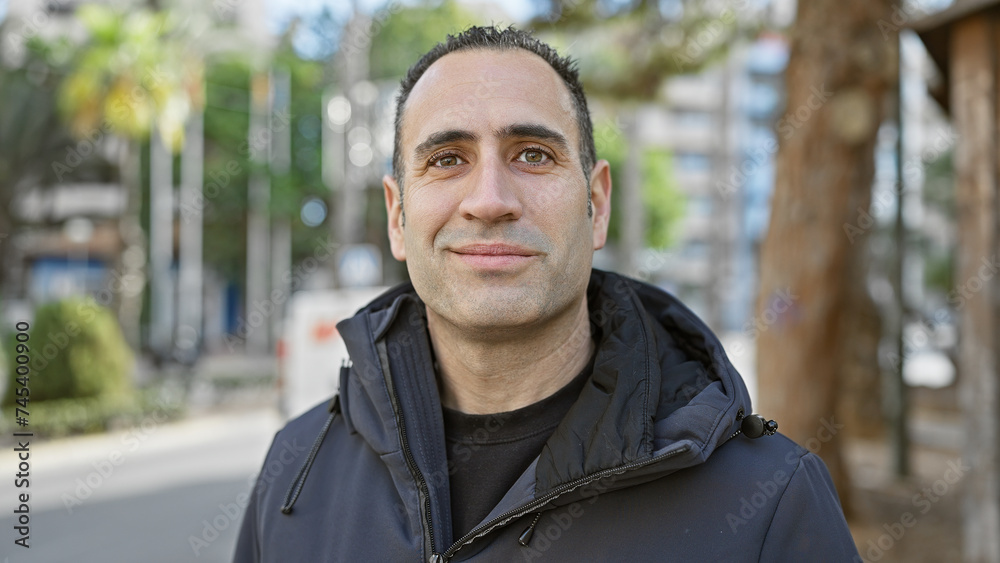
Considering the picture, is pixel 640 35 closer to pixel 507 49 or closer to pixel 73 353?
pixel 507 49

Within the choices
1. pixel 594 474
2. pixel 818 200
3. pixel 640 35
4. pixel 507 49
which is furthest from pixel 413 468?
pixel 640 35

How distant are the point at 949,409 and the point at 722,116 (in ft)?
51.8

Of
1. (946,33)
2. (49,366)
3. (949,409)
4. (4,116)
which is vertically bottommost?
(949,409)

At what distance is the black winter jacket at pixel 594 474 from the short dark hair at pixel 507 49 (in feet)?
1.23

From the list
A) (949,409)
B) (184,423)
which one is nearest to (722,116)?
(949,409)

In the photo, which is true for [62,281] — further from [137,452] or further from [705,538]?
[705,538]

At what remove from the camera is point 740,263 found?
5484cm

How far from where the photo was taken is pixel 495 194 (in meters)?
1.79

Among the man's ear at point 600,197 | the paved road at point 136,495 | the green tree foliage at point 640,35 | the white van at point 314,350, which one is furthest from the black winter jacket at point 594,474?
the white van at point 314,350

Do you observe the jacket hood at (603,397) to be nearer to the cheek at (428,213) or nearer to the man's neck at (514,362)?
the man's neck at (514,362)

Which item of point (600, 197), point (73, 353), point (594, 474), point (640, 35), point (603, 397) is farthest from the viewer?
point (73, 353)

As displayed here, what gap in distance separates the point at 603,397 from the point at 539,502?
0.89 feet

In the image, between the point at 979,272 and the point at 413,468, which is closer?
the point at 413,468

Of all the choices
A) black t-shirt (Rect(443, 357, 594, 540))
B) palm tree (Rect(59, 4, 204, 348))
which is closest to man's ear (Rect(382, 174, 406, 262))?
black t-shirt (Rect(443, 357, 594, 540))
